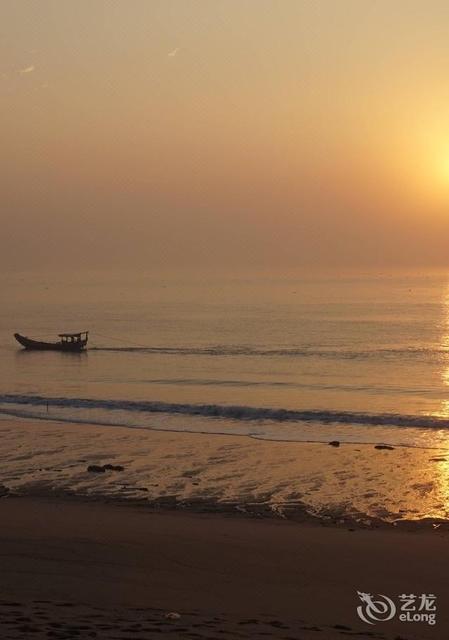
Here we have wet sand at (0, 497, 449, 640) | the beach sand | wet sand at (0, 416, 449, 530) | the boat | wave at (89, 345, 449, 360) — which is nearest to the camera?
wet sand at (0, 497, 449, 640)

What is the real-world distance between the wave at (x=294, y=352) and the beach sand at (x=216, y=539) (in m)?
38.5

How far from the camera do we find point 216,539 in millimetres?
15922

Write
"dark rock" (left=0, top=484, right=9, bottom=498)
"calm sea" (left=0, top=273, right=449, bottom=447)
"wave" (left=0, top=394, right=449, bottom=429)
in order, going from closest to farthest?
1. "dark rock" (left=0, top=484, right=9, bottom=498)
2. "wave" (left=0, top=394, right=449, bottom=429)
3. "calm sea" (left=0, top=273, right=449, bottom=447)

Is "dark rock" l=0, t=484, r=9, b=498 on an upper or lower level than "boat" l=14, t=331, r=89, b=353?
lower

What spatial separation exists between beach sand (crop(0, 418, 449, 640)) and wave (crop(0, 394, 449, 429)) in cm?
718

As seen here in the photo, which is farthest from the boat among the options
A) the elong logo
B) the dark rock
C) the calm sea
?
the elong logo

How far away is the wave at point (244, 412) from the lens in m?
34.3

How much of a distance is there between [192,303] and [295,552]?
125932mm

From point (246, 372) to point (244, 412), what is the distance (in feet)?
59.9

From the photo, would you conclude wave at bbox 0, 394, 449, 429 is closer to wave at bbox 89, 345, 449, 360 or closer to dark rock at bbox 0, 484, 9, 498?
dark rock at bbox 0, 484, 9, 498

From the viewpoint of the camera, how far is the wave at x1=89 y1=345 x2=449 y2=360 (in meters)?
65.5

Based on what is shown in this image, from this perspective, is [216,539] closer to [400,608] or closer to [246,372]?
[400,608]

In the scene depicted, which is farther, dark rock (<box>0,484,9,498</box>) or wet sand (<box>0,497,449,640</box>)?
dark rock (<box>0,484,9,498</box>)

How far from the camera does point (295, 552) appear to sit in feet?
49.4
